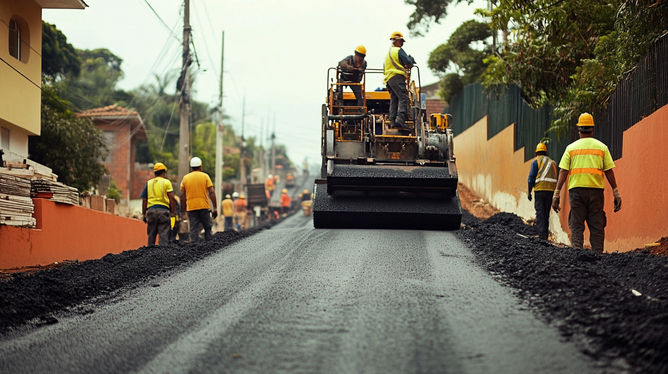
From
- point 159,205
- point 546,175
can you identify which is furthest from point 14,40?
point 546,175

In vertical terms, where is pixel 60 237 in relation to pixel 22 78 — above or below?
below

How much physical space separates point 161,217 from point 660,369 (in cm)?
881

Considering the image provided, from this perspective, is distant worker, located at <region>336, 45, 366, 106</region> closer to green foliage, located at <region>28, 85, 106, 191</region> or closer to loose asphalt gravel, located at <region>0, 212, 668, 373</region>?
loose asphalt gravel, located at <region>0, 212, 668, 373</region>

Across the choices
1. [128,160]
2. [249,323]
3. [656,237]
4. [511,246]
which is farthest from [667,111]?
[128,160]

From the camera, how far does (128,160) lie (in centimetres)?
3375

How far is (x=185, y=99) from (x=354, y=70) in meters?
8.97

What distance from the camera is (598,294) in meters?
5.08

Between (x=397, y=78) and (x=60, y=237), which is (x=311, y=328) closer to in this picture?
(x=397, y=78)

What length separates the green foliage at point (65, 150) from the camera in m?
18.0

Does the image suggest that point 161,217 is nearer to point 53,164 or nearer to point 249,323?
point 249,323

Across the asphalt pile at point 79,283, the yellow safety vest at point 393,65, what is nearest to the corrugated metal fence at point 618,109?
the yellow safety vest at point 393,65

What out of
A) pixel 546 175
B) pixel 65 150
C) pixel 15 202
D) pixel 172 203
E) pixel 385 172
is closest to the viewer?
pixel 15 202

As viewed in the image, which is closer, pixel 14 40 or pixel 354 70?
pixel 354 70

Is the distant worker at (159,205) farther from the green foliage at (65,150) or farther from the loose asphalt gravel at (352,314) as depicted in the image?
the green foliage at (65,150)
